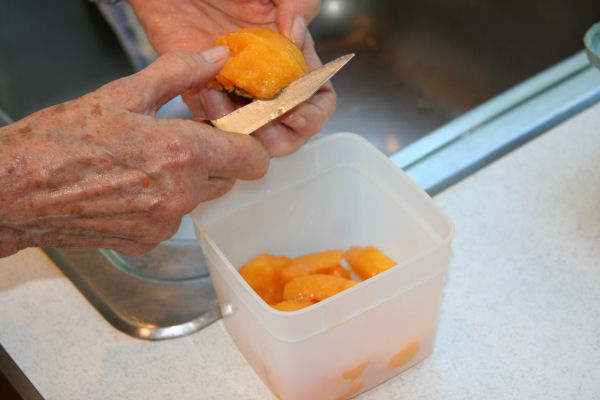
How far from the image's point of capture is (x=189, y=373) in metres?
0.80

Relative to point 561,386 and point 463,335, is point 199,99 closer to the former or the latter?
point 463,335

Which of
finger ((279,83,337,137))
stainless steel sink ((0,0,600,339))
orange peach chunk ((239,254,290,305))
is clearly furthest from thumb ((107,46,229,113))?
stainless steel sink ((0,0,600,339))

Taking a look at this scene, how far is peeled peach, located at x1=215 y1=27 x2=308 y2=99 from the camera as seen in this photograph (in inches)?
30.7

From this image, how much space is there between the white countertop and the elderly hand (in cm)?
29

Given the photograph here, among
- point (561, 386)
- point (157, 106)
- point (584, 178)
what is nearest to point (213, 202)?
point (157, 106)

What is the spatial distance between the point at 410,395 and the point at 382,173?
0.30 m

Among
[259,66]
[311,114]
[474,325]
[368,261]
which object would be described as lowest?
[474,325]

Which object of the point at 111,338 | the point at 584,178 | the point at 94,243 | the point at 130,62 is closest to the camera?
the point at 94,243

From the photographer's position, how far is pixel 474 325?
32.1 inches

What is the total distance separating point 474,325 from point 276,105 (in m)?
0.41

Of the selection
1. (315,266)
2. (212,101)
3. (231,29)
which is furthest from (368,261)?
(231,29)

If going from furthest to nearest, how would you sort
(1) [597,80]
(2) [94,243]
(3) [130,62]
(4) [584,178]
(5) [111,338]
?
(3) [130,62]
(1) [597,80]
(4) [584,178]
(5) [111,338]
(2) [94,243]

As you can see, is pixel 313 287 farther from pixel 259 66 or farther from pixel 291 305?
pixel 259 66

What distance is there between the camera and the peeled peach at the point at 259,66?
2.56 ft
